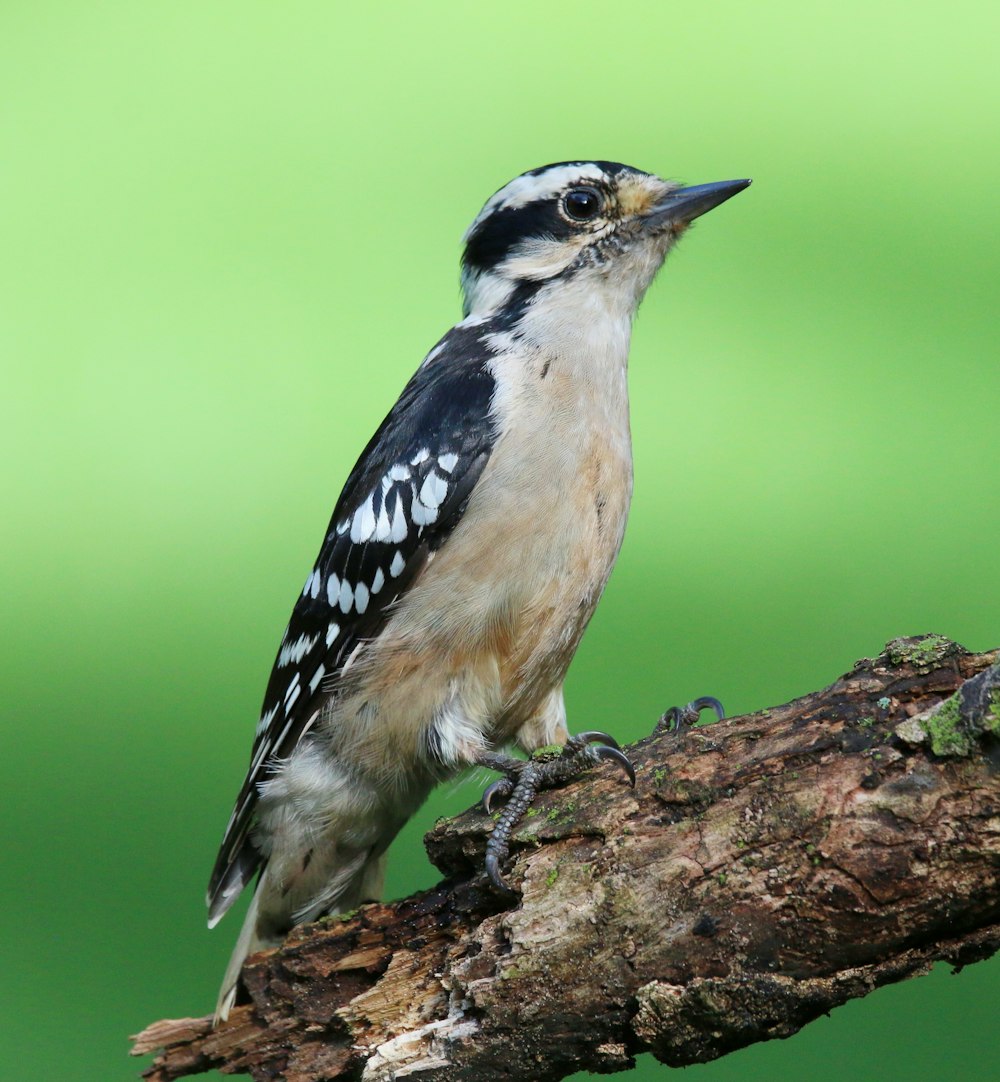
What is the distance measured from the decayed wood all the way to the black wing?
600 millimetres

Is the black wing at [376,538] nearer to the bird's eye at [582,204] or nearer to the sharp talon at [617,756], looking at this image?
the bird's eye at [582,204]

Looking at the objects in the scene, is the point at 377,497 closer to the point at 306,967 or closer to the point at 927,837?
the point at 306,967

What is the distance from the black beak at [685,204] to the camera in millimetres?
2803

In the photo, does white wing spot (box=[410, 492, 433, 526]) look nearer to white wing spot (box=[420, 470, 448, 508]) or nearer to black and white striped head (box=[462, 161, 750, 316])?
white wing spot (box=[420, 470, 448, 508])

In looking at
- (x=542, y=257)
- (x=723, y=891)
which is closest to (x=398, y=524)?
(x=542, y=257)

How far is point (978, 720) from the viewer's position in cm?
164

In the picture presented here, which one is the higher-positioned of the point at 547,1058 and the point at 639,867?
the point at 639,867

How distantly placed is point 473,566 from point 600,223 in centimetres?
92

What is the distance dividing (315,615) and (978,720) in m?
1.59

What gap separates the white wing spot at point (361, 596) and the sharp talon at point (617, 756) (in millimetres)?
683

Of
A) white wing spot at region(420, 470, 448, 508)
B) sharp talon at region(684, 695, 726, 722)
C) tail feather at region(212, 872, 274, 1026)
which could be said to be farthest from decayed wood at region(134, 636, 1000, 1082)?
white wing spot at region(420, 470, 448, 508)

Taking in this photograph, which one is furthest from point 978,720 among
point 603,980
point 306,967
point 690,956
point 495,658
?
point 306,967

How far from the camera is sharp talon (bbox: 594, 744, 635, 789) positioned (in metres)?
2.09

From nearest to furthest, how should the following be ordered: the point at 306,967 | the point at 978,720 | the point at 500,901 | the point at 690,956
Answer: the point at 978,720 → the point at 690,956 → the point at 500,901 → the point at 306,967
